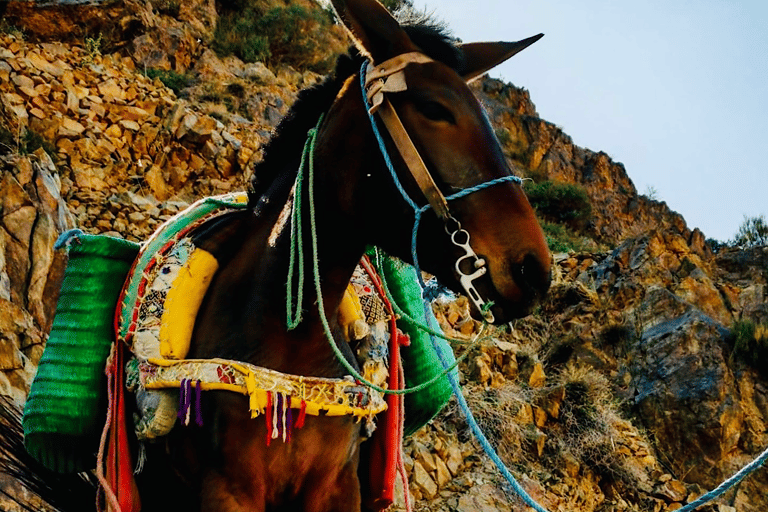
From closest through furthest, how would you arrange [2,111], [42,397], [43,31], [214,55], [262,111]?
[42,397], [2,111], [43,31], [262,111], [214,55]

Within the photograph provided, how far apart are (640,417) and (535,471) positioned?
93.1 inches

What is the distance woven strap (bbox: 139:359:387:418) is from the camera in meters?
1.92

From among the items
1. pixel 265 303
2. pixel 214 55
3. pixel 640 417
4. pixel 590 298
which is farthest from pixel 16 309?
pixel 214 55

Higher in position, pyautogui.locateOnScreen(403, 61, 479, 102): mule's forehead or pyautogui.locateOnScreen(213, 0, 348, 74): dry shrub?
pyautogui.locateOnScreen(213, 0, 348, 74): dry shrub

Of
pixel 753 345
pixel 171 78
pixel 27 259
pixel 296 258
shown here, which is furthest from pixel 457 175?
pixel 171 78

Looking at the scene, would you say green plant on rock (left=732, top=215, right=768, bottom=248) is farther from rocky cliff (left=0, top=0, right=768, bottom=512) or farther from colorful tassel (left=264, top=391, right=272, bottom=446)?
colorful tassel (left=264, top=391, right=272, bottom=446)

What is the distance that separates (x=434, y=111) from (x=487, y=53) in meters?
0.53

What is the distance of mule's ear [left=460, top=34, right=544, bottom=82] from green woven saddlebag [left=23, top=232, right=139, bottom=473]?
5.00 ft

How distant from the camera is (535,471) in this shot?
6688 mm

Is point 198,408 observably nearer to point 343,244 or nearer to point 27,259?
point 343,244

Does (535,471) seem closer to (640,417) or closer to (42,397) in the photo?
(640,417)

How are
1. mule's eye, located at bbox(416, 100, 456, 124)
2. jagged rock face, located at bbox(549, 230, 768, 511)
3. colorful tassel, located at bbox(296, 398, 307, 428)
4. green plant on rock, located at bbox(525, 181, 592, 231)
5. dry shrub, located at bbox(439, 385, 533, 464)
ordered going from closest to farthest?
mule's eye, located at bbox(416, 100, 456, 124), colorful tassel, located at bbox(296, 398, 307, 428), dry shrub, located at bbox(439, 385, 533, 464), jagged rock face, located at bbox(549, 230, 768, 511), green plant on rock, located at bbox(525, 181, 592, 231)

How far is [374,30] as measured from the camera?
199cm

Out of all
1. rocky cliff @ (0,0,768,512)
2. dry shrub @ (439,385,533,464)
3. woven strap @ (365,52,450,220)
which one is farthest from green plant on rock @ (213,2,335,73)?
woven strap @ (365,52,450,220)
